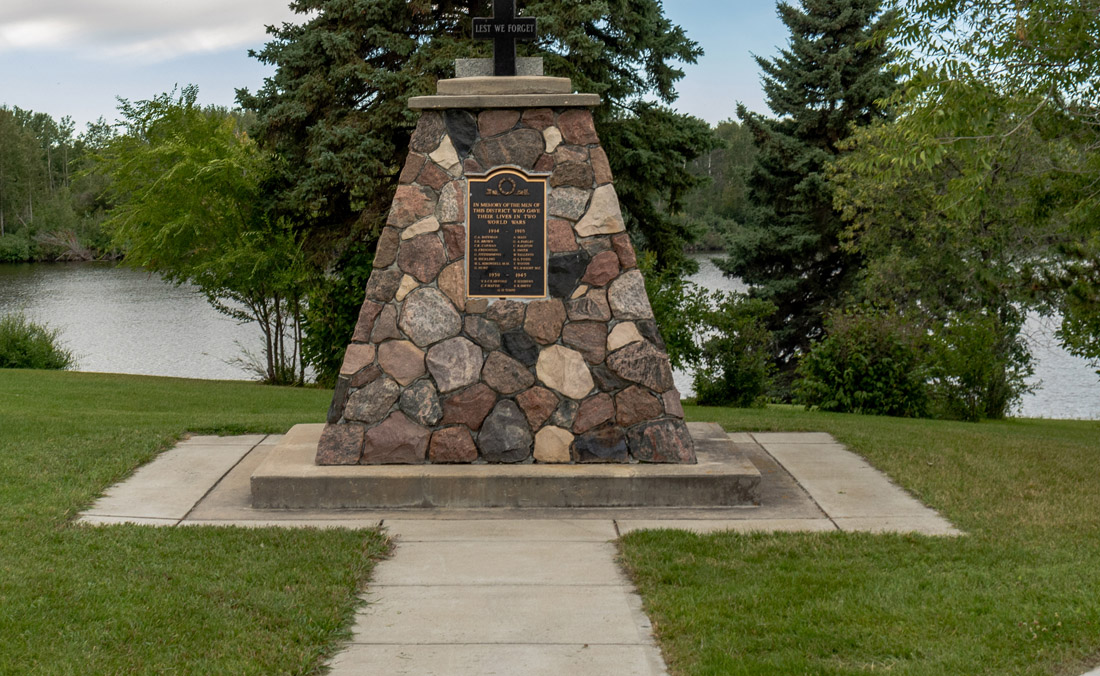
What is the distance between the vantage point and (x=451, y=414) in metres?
7.28

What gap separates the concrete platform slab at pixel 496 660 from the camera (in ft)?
14.2

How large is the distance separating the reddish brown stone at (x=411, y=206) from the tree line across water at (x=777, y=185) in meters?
4.20

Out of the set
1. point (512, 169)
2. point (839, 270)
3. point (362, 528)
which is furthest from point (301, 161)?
point (839, 270)

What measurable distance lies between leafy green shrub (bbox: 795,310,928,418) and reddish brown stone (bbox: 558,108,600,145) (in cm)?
680

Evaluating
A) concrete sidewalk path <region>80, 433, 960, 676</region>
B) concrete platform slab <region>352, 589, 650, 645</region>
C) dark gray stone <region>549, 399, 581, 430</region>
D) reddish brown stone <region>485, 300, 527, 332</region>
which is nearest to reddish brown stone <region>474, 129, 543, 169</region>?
reddish brown stone <region>485, 300, 527, 332</region>

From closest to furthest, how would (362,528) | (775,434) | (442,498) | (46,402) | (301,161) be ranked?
(362,528)
(442,498)
(775,434)
(46,402)
(301,161)

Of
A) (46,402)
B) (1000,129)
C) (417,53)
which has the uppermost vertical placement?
(417,53)

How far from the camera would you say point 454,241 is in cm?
729

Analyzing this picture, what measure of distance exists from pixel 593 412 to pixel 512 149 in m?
1.99

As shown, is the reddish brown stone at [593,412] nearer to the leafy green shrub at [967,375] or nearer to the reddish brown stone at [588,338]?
the reddish brown stone at [588,338]

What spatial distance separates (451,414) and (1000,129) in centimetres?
681

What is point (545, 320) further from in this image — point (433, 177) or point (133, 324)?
point (133, 324)

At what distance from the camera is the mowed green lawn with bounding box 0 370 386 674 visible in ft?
14.4

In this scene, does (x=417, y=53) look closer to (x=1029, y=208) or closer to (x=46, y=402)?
(x=46, y=402)
